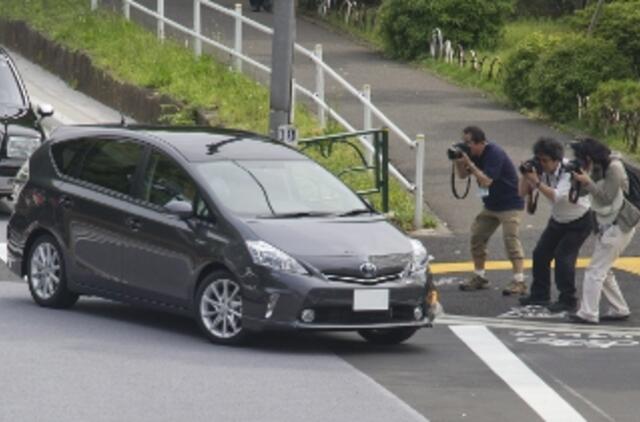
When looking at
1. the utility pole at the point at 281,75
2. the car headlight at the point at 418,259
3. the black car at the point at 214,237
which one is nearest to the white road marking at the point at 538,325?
the black car at the point at 214,237

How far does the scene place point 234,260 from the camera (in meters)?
14.1

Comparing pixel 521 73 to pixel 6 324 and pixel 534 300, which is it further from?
pixel 6 324

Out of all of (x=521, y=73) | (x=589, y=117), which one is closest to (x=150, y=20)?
(x=521, y=73)

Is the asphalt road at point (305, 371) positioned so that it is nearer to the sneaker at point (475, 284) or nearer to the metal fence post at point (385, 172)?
the sneaker at point (475, 284)

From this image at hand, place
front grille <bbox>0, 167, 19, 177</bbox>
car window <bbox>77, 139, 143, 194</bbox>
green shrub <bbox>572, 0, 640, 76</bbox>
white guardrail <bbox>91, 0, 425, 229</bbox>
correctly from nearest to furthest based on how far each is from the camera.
Answer: car window <bbox>77, 139, 143, 194</bbox> < white guardrail <bbox>91, 0, 425, 229</bbox> < front grille <bbox>0, 167, 19, 177</bbox> < green shrub <bbox>572, 0, 640, 76</bbox>

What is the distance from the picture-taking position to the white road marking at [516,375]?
1255 cm

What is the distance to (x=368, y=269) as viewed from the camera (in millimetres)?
14117

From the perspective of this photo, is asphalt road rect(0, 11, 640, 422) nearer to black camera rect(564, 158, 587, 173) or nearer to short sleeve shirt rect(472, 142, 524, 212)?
short sleeve shirt rect(472, 142, 524, 212)

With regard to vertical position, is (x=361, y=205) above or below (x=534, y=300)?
above

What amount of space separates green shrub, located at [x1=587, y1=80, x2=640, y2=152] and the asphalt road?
7258 millimetres

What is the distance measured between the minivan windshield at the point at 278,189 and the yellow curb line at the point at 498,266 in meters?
3.33

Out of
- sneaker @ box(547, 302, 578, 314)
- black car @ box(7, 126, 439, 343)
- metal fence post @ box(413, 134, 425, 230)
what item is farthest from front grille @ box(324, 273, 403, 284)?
metal fence post @ box(413, 134, 425, 230)

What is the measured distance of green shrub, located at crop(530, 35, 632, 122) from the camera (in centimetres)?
2566

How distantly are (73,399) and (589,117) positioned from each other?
45.5 feet
